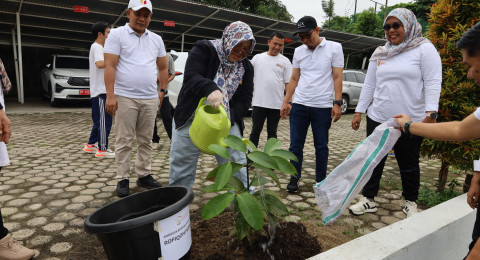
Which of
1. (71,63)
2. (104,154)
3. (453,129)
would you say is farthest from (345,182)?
(71,63)

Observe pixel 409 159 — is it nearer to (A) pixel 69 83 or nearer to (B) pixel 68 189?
(B) pixel 68 189

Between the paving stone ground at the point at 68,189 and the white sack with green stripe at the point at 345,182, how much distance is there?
0.87m

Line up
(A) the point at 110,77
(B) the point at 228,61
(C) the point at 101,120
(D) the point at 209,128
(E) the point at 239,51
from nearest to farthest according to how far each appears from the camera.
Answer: (D) the point at 209,128 → (E) the point at 239,51 → (B) the point at 228,61 → (A) the point at 110,77 → (C) the point at 101,120

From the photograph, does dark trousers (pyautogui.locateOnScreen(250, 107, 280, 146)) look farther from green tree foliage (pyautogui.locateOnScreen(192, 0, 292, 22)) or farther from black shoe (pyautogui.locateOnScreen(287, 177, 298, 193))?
green tree foliage (pyautogui.locateOnScreen(192, 0, 292, 22))

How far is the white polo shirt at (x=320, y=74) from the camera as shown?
127 inches

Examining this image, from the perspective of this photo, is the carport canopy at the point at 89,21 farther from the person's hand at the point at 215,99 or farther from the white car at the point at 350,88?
the person's hand at the point at 215,99

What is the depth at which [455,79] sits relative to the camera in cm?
293

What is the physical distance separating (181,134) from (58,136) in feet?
15.7

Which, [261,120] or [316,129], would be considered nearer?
[316,129]

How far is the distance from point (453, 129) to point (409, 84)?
44.2 inches

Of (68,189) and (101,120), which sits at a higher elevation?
(101,120)

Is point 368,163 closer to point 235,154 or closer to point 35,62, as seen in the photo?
point 235,154

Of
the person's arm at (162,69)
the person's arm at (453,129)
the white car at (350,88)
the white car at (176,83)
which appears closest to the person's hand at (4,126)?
the person's arm at (162,69)

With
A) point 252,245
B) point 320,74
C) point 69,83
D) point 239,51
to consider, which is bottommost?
point 252,245
